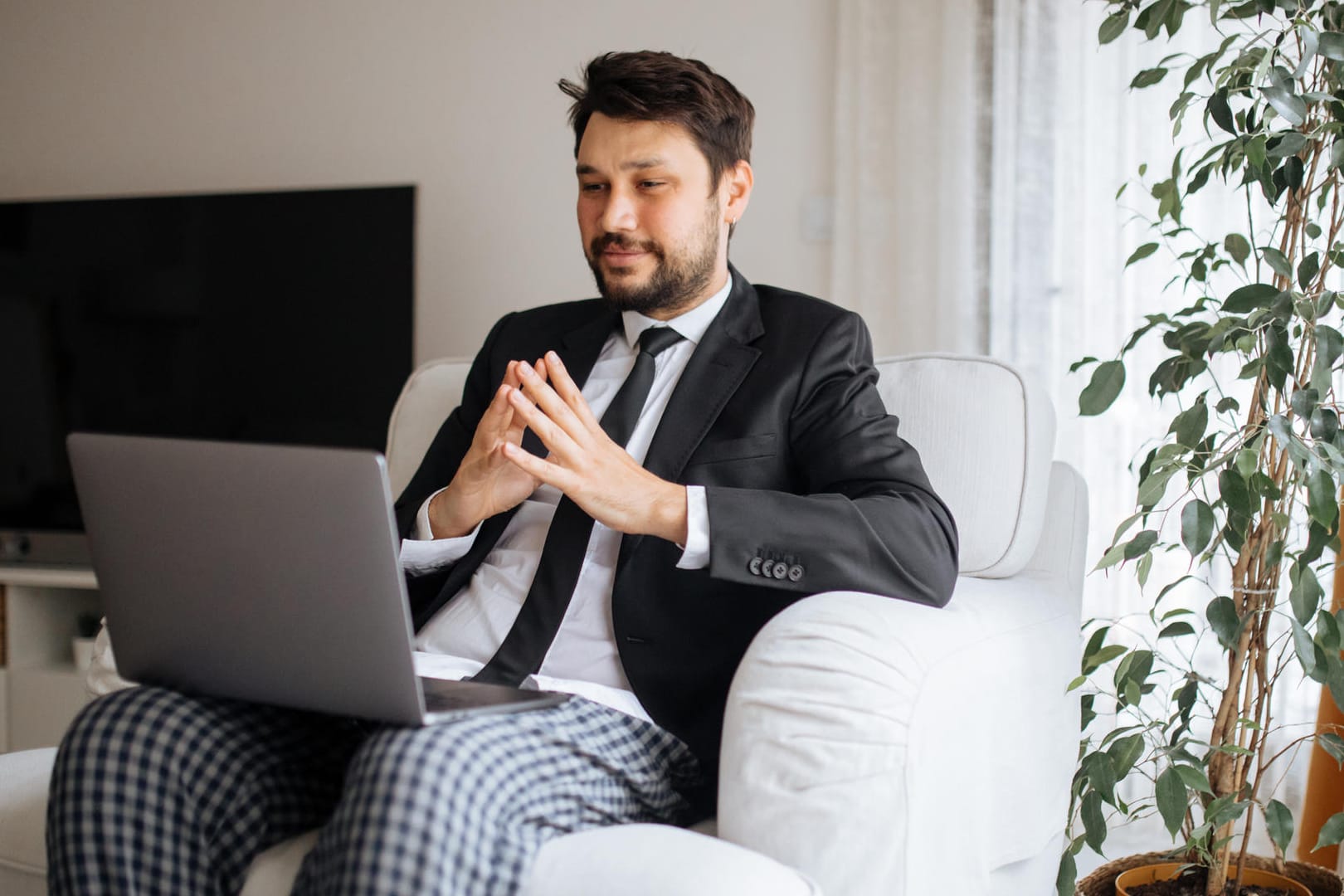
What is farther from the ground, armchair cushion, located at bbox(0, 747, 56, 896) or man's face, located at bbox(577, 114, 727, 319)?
man's face, located at bbox(577, 114, 727, 319)

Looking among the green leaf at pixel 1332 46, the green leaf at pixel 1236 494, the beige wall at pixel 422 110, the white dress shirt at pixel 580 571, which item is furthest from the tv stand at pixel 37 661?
the green leaf at pixel 1332 46

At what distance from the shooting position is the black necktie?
1.38m

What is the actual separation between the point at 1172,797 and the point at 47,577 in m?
2.55

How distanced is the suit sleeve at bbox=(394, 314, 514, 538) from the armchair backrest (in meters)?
0.55

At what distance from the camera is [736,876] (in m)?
0.99

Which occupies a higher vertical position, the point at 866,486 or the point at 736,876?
the point at 866,486

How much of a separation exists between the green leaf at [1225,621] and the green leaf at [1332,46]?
26.3 inches

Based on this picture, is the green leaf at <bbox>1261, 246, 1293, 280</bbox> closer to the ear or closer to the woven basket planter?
the ear

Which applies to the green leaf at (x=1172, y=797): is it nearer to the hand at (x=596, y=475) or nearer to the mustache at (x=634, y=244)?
the hand at (x=596, y=475)

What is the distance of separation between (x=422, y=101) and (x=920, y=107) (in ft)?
4.20

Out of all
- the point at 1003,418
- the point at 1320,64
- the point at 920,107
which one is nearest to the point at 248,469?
the point at 1003,418

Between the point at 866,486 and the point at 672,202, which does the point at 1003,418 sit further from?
the point at 672,202

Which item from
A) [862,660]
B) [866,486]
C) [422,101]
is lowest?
[862,660]

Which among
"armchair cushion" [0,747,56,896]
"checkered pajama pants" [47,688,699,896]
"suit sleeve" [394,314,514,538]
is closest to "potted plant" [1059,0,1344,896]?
"checkered pajama pants" [47,688,699,896]
